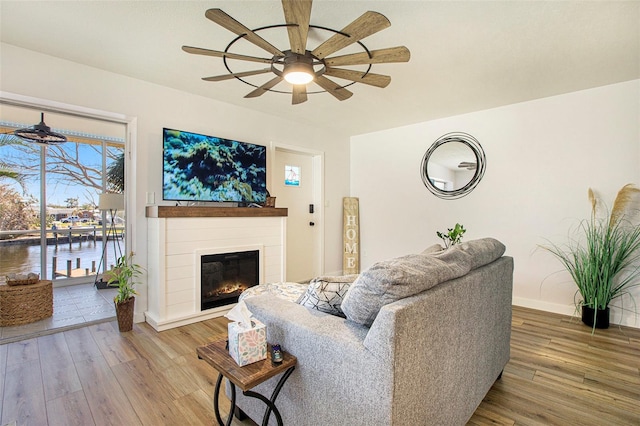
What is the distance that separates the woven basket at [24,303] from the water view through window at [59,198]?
1.18 metres

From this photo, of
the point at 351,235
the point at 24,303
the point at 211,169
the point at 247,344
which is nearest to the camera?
the point at 247,344

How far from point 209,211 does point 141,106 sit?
1.27 m

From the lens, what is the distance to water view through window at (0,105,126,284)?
3939 mm

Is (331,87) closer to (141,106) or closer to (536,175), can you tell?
(141,106)

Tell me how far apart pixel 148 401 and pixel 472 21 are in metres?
3.25

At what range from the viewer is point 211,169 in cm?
348

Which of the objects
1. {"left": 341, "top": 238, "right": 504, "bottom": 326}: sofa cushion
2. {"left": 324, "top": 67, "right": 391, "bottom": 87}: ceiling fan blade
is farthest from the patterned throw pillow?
{"left": 324, "top": 67, "right": 391, "bottom": 87}: ceiling fan blade

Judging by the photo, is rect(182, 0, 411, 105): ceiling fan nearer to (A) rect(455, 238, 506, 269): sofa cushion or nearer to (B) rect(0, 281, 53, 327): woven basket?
(A) rect(455, 238, 506, 269): sofa cushion

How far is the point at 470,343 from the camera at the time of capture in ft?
5.23

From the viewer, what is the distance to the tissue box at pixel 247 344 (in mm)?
1266

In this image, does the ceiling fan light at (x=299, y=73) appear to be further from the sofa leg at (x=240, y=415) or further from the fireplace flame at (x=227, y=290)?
the fireplace flame at (x=227, y=290)

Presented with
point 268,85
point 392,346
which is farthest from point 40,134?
point 392,346

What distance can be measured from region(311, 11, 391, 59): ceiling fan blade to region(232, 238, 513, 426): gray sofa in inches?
47.4

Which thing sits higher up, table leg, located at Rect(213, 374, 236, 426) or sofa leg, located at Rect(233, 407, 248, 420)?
table leg, located at Rect(213, 374, 236, 426)
